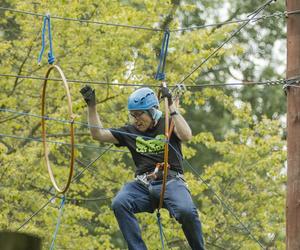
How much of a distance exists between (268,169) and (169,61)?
88.4 inches

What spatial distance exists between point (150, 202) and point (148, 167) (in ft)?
0.87

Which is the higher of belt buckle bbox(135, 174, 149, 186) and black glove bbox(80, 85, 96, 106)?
black glove bbox(80, 85, 96, 106)

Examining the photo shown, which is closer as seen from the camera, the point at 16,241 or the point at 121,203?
the point at 16,241

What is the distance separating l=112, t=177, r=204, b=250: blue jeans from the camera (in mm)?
7051

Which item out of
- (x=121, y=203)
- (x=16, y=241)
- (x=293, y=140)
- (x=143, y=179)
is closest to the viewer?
(x=16, y=241)

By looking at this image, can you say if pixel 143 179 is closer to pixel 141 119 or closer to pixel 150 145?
pixel 150 145

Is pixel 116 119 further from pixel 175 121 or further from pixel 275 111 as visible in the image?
pixel 275 111

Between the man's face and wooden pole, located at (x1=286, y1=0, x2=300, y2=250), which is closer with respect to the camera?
wooden pole, located at (x1=286, y1=0, x2=300, y2=250)

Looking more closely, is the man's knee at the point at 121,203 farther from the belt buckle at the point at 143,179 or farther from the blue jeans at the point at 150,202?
the belt buckle at the point at 143,179

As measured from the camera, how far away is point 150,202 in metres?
7.28

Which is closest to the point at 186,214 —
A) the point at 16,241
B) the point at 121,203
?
the point at 121,203

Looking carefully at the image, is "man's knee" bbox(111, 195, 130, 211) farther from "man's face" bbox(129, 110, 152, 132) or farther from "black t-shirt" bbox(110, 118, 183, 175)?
"man's face" bbox(129, 110, 152, 132)

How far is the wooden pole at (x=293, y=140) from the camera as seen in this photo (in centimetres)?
691

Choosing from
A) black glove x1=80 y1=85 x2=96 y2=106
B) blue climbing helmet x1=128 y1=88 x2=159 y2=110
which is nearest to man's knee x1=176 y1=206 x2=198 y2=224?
blue climbing helmet x1=128 y1=88 x2=159 y2=110
